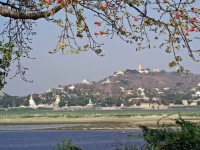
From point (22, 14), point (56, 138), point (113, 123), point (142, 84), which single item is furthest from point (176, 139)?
point (142, 84)

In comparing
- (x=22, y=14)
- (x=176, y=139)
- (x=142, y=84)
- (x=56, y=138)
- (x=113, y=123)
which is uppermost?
(x=142, y=84)

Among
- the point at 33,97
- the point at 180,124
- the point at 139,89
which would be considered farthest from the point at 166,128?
the point at 139,89

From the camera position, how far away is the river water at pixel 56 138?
31.6 m

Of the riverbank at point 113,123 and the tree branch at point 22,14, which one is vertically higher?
the tree branch at point 22,14

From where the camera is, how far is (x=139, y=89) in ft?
513

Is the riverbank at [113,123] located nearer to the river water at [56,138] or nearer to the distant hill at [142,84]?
the river water at [56,138]

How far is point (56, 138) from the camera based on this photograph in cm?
3650

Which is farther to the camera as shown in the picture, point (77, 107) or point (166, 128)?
point (77, 107)

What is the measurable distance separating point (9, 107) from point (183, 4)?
434 ft

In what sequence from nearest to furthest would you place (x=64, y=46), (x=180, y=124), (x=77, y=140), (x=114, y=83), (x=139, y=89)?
1. (x=64, y=46)
2. (x=180, y=124)
3. (x=77, y=140)
4. (x=139, y=89)
5. (x=114, y=83)

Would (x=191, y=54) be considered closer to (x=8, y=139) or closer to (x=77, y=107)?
(x=8, y=139)

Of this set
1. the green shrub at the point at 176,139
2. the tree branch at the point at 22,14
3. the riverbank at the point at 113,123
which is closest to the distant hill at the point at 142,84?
the riverbank at the point at 113,123

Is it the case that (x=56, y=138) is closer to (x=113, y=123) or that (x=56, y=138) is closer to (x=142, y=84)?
(x=113, y=123)

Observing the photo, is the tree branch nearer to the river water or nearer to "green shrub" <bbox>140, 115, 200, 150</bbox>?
"green shrub" <bbox>140, 115, 200, 150</bbox>
